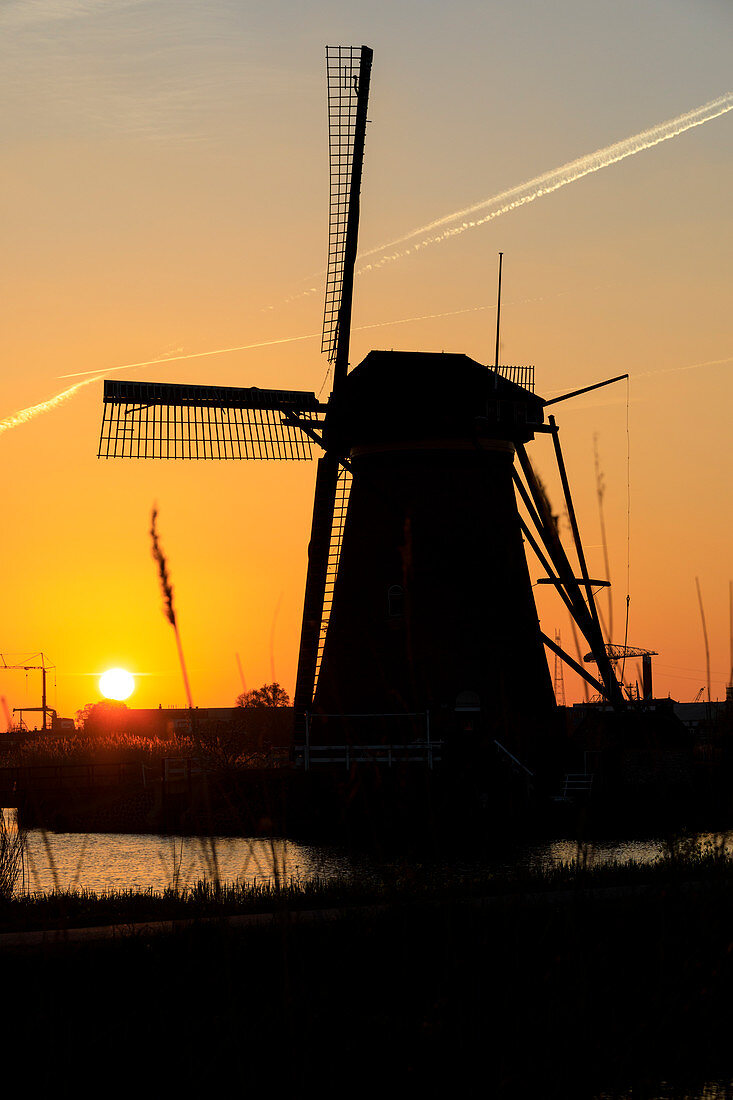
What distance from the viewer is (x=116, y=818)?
129 ft

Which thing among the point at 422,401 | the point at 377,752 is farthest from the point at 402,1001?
the point at 422,401

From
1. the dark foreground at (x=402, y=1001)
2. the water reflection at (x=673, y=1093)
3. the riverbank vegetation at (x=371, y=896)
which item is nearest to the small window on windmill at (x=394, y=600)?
the riverbank vegetation at (x=371, y=896)

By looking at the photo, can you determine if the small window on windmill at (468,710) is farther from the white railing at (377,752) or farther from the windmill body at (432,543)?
the white railing at (377,752)

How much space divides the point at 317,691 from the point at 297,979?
2223 cm

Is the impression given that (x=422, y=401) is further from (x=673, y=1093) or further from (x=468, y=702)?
(x=673, y=1093)

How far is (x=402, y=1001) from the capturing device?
10844mm

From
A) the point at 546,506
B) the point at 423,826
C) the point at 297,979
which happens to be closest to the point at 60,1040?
the point at 297,979

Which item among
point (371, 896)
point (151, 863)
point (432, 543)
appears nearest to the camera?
point (371, 896)

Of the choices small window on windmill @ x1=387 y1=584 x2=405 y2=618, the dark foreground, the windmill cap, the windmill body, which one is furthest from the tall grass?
the windmill cap

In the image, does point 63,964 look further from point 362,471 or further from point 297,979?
point 362,471

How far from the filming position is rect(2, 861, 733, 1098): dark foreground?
9320mm

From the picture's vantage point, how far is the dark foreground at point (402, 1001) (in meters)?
9.32

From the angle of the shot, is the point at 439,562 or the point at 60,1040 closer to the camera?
the point at 60,1040

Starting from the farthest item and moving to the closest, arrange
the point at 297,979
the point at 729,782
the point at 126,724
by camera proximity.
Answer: the point at 126,724, the point at 729,782, the point at 297,979
